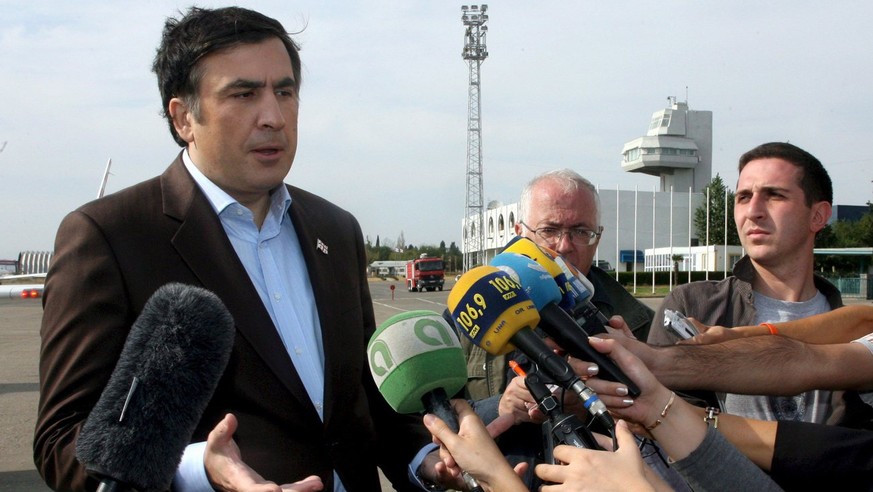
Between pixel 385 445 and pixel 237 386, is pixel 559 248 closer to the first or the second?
pixel 385 445

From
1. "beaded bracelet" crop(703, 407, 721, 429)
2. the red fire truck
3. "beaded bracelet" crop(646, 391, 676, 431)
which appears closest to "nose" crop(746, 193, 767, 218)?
"beaded bracelet" crop(703, 407, 721, 429)

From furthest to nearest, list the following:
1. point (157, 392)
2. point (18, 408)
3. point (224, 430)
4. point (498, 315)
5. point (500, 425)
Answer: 1. point (18, 408)
2. point (500, 425)
3. point (498, 315)
4. point (224, 430)
5. point (157, 392)

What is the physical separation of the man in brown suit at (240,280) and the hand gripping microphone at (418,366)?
376mm

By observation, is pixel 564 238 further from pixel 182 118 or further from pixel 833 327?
pixel 182 118

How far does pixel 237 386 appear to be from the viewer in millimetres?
2088

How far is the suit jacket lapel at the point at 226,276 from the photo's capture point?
2141 millimetres

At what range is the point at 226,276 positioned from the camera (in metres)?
2.18

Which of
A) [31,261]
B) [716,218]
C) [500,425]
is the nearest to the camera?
[500,425]

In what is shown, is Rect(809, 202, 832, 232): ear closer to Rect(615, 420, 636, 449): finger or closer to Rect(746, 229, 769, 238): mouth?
Rect(746, 229, 769, 238): mouth

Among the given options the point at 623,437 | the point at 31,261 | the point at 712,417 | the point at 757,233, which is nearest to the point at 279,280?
the point at 623,437

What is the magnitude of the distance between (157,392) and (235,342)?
58 cm

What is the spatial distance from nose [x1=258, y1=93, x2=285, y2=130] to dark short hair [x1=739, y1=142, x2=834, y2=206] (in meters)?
2.60

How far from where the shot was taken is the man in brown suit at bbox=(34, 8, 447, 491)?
1.92m

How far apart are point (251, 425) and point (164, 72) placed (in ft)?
3.86
